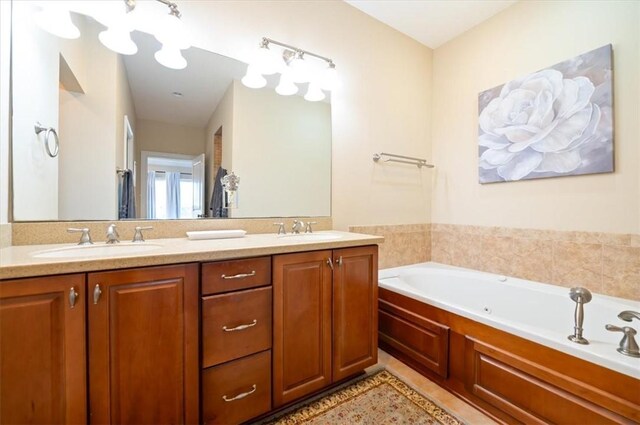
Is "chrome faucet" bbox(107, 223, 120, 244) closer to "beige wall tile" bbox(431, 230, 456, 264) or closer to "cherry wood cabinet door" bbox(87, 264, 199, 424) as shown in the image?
Answer: "cherry wood cabinet door" bbox(87, 264, 199, 424)

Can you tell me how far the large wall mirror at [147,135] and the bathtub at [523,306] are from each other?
1.06 meters

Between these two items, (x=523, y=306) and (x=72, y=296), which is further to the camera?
(x=523, y=306)

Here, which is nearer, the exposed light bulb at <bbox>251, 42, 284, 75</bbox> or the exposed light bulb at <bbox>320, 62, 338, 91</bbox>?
the exposed light bulb at <bbox>251, 42, 284, 75</bbox>

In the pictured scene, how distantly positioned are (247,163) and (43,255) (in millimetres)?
1114

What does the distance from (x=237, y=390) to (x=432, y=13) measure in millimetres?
3050

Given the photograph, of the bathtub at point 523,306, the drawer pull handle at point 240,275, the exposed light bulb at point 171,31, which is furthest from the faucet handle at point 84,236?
the bathtub at point 523,306

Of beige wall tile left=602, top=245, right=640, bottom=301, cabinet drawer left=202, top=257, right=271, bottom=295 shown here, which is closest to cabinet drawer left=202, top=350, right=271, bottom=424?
cabinet drawer left=202, top=257, right=271, bottom=295

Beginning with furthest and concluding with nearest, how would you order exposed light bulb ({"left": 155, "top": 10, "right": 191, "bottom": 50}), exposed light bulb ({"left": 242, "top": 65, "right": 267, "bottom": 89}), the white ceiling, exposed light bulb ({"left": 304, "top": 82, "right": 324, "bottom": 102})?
the white ceiling → exposed light bulb ({"left": 304, "top": 82, "right": 324, "bottom": 102}) → exposed light bulb ({"left": 242, "top": 65, "right": 267, "bottom": 89}) → exposed light bulb ({"left": 155, "top": 10, "right": 191, "bottom": 50})

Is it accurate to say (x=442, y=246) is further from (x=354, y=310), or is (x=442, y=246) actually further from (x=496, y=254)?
(x=354, y=310)

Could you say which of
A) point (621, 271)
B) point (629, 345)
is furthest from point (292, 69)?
point (621, 271)

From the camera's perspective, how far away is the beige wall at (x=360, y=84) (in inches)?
70.8

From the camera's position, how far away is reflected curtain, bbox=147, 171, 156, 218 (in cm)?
156

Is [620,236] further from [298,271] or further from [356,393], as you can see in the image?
[298,271]

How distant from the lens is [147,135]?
159cm
